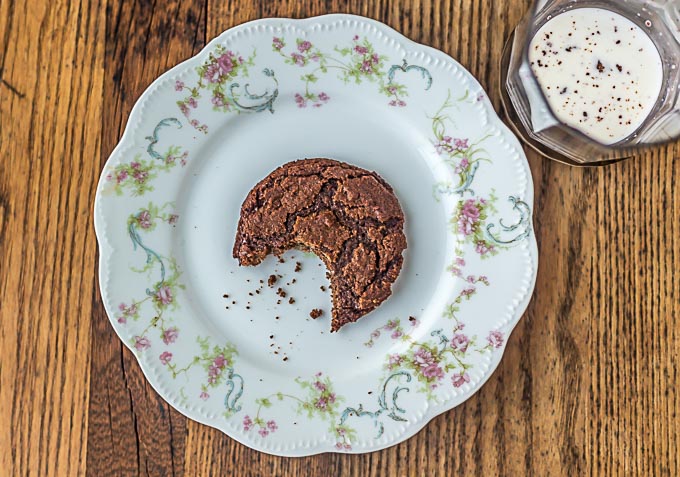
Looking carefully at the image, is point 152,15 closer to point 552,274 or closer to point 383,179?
point 383,179

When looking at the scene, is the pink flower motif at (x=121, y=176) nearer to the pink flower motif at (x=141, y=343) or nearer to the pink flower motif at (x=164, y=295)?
the pink flower motif at (x=164, y=295)

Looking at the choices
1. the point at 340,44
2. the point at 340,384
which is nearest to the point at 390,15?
the point at 340,44

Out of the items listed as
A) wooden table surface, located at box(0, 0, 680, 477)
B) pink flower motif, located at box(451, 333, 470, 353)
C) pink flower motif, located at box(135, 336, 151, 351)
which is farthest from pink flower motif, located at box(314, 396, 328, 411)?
pink flower motif, located at box(135, 336, 151, 351)

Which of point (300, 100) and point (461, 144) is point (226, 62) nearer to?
point (300, 100)

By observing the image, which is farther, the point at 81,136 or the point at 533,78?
the point at 81,136

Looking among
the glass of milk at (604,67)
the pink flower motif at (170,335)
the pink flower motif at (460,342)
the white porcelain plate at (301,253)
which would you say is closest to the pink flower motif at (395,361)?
the white porcelain plate at (301,253)

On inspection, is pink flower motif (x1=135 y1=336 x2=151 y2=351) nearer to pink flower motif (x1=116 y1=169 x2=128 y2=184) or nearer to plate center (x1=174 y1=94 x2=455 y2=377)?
plate center (x1=174 y1=94 x2=455 y2=377)
